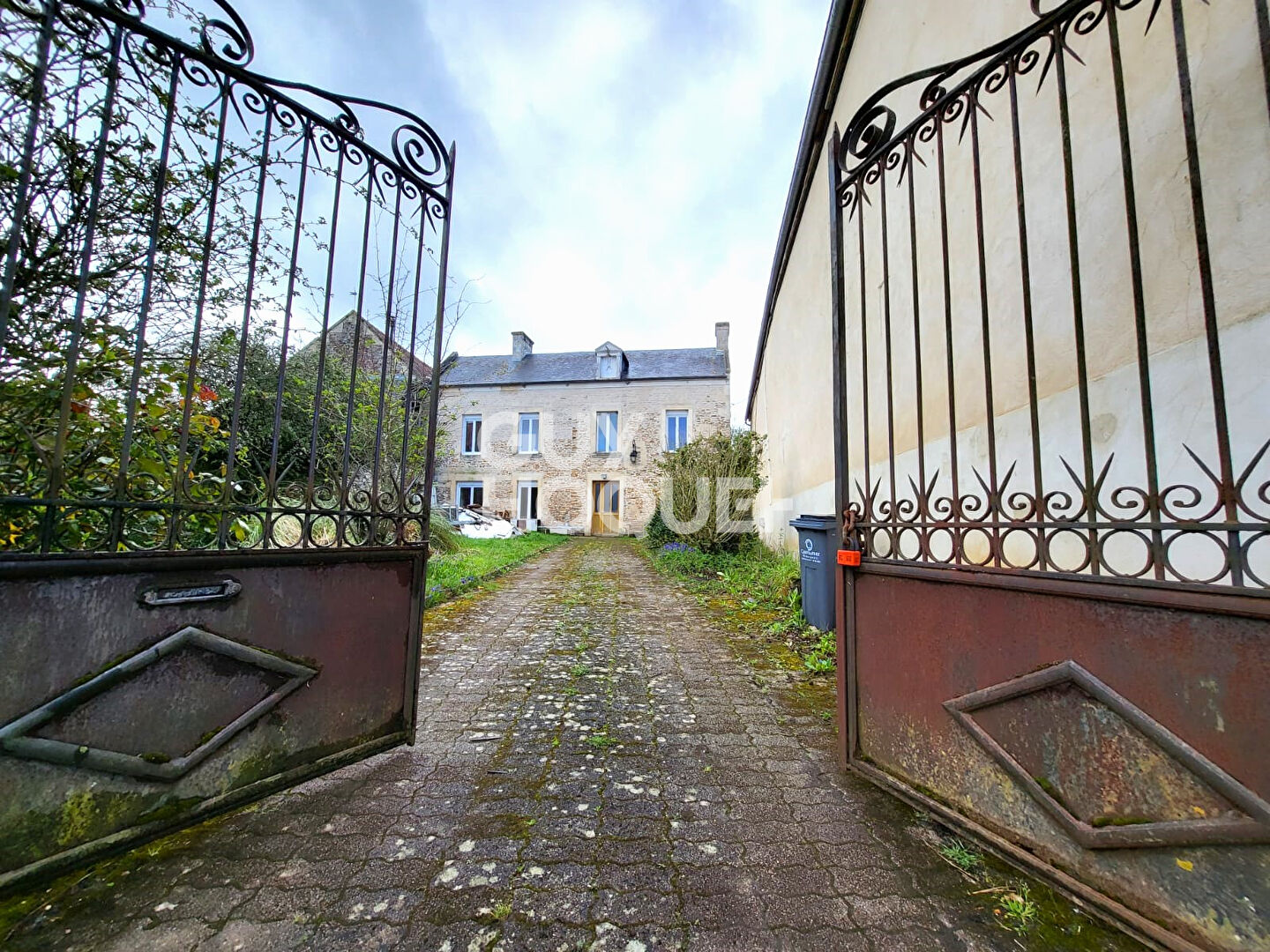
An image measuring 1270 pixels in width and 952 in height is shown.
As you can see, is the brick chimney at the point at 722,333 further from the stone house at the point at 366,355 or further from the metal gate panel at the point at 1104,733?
the metal gate panel at the point at 1104,733

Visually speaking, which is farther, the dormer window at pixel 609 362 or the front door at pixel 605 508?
the dormer window at pixel 609 362

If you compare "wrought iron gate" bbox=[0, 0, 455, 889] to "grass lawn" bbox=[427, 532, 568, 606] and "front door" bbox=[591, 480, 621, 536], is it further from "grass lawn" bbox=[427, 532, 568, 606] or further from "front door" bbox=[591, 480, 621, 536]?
"front door" bbox=[591, 480, 621, 536]

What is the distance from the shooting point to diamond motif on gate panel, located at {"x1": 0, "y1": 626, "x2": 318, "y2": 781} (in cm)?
131

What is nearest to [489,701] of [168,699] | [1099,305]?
[168,699]

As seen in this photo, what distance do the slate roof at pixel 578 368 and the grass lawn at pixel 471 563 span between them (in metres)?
8.22

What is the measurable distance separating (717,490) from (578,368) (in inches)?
479

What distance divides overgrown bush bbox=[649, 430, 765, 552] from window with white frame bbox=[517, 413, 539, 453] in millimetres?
10090

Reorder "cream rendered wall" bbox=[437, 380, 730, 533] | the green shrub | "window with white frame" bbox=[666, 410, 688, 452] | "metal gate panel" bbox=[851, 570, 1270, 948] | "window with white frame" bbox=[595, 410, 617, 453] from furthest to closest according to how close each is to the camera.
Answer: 1. "window with white frame" bbox=[595, 410, 617, 453]
2. "window with white frame" bbox=[666, 410, 688, 452]
3. "cream rendered wall" bbox=[437, 380, 730, 533]
4. the green shrub
5. "metal gate panel" bbox=[851, 570, 1270, 948]

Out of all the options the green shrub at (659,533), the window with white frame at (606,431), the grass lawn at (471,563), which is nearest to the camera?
the grass lawn at (471,563)

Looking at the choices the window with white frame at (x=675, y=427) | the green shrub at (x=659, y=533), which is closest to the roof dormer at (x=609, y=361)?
the window with white frame at (x=675, y=427)

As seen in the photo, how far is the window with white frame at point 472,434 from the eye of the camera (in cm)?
1833

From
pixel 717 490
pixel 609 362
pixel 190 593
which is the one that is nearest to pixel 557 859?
pixel 190 593

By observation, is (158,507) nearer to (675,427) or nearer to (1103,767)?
(1103,767)

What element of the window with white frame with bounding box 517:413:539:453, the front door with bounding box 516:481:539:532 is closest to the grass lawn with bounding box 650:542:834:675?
the front door with bounding box 516:481:539:532
